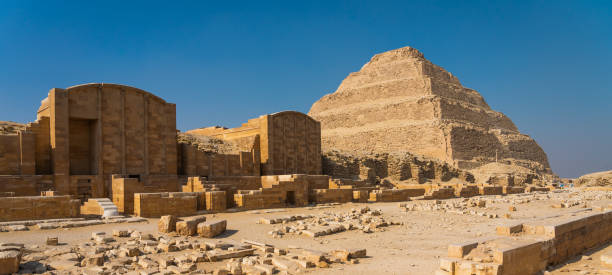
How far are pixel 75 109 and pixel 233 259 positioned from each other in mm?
13448

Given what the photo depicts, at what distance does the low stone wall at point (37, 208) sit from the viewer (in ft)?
33.8

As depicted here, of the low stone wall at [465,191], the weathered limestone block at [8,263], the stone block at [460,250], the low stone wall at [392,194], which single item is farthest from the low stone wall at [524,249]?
the low stone wall at [465,191]

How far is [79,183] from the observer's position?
647 inches

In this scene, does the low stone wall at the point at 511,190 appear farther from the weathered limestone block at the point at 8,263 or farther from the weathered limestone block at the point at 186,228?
the weathered limestone block at the point at 8,263

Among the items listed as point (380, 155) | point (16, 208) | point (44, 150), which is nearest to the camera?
point (16, 208)

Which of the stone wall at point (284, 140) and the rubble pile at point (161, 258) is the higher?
the stone wall at point (284, 140)

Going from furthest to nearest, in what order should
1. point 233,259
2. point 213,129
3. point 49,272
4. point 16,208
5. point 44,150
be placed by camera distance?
point 213,129 < point 44,150 < point 16,208 < point 233,259 < point 49,272

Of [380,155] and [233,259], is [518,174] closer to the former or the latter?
[380,155]

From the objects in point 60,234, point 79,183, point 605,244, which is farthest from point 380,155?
point 60,234

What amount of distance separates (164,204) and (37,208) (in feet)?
10.2

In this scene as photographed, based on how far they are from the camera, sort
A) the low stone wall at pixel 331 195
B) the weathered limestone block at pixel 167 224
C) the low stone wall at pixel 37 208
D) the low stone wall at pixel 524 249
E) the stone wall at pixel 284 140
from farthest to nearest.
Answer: the stone wall at pixel 284 140
the low stone wall at pixel 331 195
the low stone wall at pixel 37 208
the weathered limestone block at pixel 167 224
the low stone wall at pixel 524 249

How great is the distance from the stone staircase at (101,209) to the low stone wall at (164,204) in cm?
62

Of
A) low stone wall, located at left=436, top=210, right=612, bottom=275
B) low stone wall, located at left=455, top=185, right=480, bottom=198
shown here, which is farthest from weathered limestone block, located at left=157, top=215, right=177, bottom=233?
low stone wall, located at left=455, top=185, right=480, bottom=198

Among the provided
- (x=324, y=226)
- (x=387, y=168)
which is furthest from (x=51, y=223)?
(x=387, y=168)
